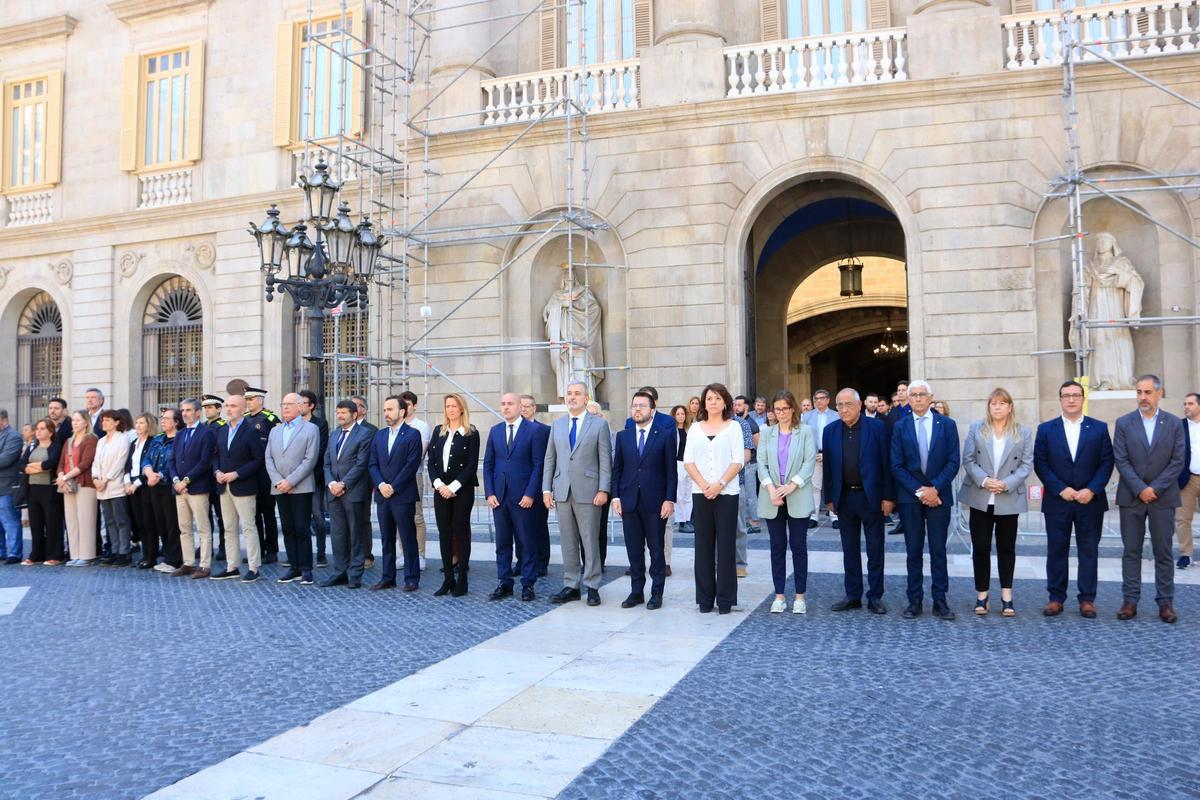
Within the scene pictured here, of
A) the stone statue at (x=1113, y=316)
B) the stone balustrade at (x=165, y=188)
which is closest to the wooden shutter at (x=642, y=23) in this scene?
the stone statue at (x=1113, y=316)

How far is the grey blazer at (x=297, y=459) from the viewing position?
9.29 metres

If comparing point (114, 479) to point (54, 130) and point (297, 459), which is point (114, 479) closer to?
point (297, 459)

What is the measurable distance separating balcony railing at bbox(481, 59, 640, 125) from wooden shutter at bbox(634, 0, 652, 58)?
1014mm

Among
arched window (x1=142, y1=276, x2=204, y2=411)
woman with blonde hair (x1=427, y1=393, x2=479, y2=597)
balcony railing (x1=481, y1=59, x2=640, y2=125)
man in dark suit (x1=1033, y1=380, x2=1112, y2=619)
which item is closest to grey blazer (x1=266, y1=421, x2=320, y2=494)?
woman with blonde hair (x1=427, y1=393, x2=479, y2=597)

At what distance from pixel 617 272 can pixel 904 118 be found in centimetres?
528

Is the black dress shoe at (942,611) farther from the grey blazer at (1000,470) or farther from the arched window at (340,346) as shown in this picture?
the arched window at (340,346)

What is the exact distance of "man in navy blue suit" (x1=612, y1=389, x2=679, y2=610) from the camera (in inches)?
306

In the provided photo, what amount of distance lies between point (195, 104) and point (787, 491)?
59.2 feet

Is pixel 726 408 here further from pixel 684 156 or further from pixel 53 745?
pixel 684 156

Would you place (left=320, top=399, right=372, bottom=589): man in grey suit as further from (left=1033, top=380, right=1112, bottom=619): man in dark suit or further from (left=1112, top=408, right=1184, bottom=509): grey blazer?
(left=1112, top=408, right=1184, bottom=509): grey blazer

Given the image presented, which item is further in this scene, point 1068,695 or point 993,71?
point 993,71

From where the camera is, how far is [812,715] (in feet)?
16.0

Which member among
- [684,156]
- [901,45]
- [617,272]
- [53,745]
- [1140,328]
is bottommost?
[53,745]

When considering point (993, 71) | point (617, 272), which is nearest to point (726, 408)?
point (617, 272)
